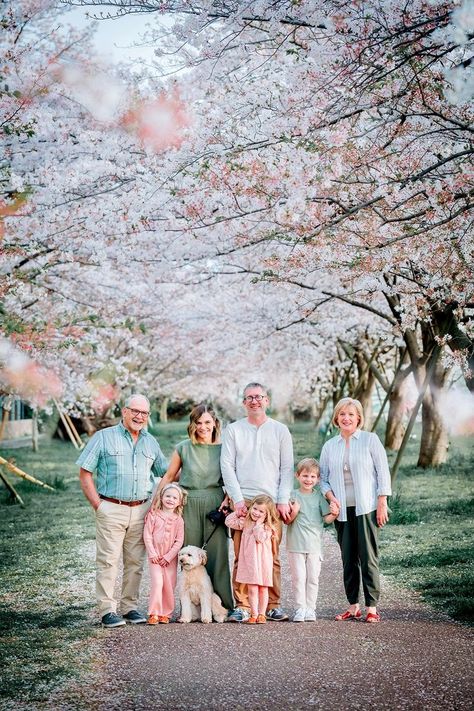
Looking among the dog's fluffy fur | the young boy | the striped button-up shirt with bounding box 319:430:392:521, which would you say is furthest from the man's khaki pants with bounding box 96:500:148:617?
the striped button-up shirt with bounding box 319:430:392:521

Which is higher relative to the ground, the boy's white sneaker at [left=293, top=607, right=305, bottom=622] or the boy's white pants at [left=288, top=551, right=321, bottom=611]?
the boy's white pants at [left=288, top=551, right=321, bottom=611]

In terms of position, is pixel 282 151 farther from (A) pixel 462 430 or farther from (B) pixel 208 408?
(A) pixel 462 430

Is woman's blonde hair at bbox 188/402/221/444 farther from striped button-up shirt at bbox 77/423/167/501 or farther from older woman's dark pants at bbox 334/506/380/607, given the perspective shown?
older woman's dark pants at bbox 334/506/380/607

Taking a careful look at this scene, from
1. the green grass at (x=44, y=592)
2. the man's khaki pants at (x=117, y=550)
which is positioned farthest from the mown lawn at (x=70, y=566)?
the man's khaki pants at (x=117, y=550)

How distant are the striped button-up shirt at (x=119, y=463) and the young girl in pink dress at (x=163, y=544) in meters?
0.17

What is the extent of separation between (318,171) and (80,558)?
4.66 meters

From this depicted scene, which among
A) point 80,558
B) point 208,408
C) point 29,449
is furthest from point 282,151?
point 29,449

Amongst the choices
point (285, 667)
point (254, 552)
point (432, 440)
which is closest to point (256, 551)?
point (254, 552)

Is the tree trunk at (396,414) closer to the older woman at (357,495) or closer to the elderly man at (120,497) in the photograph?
the older woman at (357,495)

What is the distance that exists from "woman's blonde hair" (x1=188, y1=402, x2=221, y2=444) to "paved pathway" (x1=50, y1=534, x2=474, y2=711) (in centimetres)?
129

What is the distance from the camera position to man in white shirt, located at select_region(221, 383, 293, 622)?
18.6 feet

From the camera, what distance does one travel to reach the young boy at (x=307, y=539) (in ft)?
18.8

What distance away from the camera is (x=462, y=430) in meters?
31.3

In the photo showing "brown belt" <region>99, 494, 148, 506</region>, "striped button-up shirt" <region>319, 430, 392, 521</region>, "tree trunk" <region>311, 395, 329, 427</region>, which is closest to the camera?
"brown belt" <region>99, 494, 148, 506</region>
